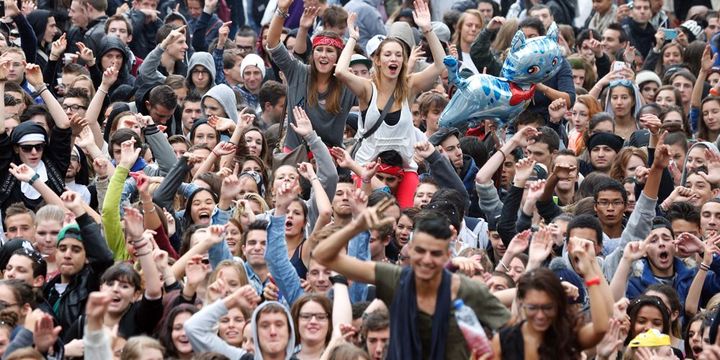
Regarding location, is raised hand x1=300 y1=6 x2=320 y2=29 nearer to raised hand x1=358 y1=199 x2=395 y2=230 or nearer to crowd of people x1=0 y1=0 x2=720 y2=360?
crowd of people x1=0 y1=0 x2=720 y2=360

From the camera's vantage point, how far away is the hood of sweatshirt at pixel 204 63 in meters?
16.0

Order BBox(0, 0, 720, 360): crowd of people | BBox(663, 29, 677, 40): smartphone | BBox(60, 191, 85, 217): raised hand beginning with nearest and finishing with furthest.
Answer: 1. BBox(0, 0, 720, 360): crowd of people
2. BBox(60, 191, 85, 217): raised hand
3. BBox(663, 29, 677, 40): smartphone

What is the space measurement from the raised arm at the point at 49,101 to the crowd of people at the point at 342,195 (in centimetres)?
3

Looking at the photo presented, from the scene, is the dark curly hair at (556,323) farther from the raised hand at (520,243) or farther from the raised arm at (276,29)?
the raised arm at (276,29)

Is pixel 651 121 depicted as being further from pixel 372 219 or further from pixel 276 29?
pixel 372 219

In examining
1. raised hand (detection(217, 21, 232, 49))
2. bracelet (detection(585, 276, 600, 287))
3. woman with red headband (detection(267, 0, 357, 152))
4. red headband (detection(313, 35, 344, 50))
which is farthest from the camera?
raised hand (detection(217, 21, 232, 49))

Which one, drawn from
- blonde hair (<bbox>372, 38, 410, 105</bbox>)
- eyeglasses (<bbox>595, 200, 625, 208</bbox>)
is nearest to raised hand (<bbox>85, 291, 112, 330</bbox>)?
blonde hair (<bbox>372, 38, 410, 105</bbox>)

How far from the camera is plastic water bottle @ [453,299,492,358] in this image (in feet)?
26.4

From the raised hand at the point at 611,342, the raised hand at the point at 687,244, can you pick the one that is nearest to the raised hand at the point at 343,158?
the raised hand at the point at 687,244

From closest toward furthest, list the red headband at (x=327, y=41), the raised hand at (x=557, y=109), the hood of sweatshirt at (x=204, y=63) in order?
the red headband at (x=327, y=41), the raised hand at (x=557, y=109), the hood of sweatshirt at (x=204, y=63)

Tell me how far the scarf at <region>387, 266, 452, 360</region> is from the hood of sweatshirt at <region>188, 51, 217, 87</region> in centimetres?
796

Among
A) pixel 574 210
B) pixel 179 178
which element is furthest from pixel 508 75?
pixel 179 178

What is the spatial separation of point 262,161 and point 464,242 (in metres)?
2.22

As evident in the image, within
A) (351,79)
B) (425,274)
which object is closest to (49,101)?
(351,79)
